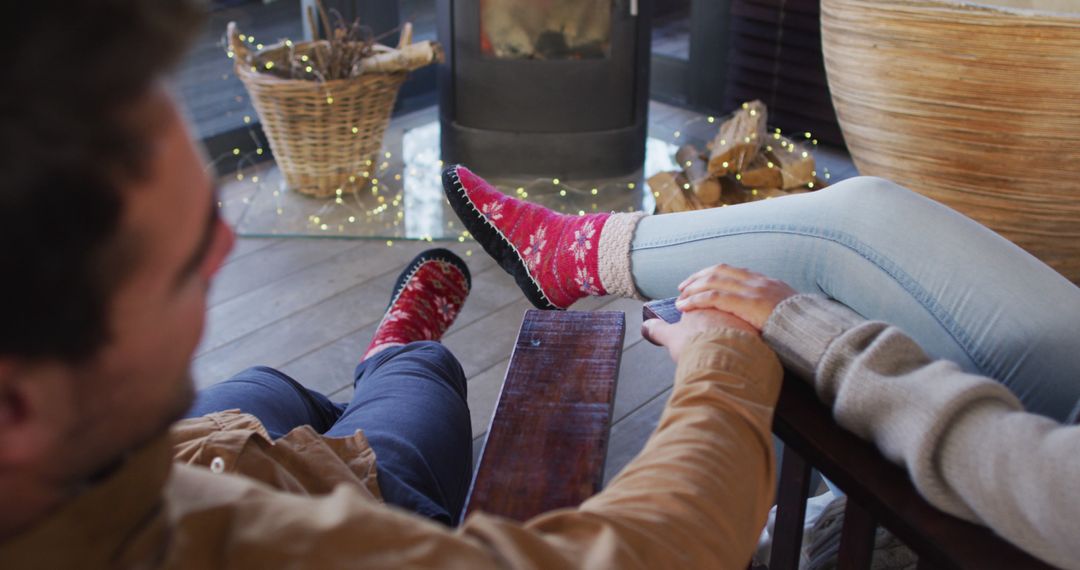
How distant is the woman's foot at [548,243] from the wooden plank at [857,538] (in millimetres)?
531

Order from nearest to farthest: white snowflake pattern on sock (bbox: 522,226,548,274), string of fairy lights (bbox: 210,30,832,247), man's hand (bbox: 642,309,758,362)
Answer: man's hand (bbox: 642,309,758,362) → white snowflake pattern on sock (bbox: 522,226,548,274) → string of fairy lights (bbox: 210,30,832,247)

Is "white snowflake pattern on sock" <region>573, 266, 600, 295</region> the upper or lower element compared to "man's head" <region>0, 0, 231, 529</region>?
lower

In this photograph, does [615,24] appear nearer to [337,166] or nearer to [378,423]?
[337,166]

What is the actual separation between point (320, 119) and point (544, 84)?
1.81ft

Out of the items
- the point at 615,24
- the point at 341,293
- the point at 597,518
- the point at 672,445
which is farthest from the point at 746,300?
the point at 615,24

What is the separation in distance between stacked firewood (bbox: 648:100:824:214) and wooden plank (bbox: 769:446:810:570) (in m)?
1.44

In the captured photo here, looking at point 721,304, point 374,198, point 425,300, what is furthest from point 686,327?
point 374,198

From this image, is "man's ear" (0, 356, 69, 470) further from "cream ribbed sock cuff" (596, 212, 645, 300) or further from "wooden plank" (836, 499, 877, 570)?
"cream ribbed sock cuff" (596, 212, 645, 300)

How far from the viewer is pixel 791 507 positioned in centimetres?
88

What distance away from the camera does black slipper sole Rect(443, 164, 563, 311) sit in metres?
1.44

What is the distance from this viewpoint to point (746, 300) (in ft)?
2.99

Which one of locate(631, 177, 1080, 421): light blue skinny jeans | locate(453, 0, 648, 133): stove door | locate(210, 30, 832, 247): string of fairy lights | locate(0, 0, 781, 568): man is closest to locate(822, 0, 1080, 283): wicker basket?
locate(210, 30, 832, 247): string of fairy lights

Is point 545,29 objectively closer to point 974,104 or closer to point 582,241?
point 974,104

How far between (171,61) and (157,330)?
0.39 feet
